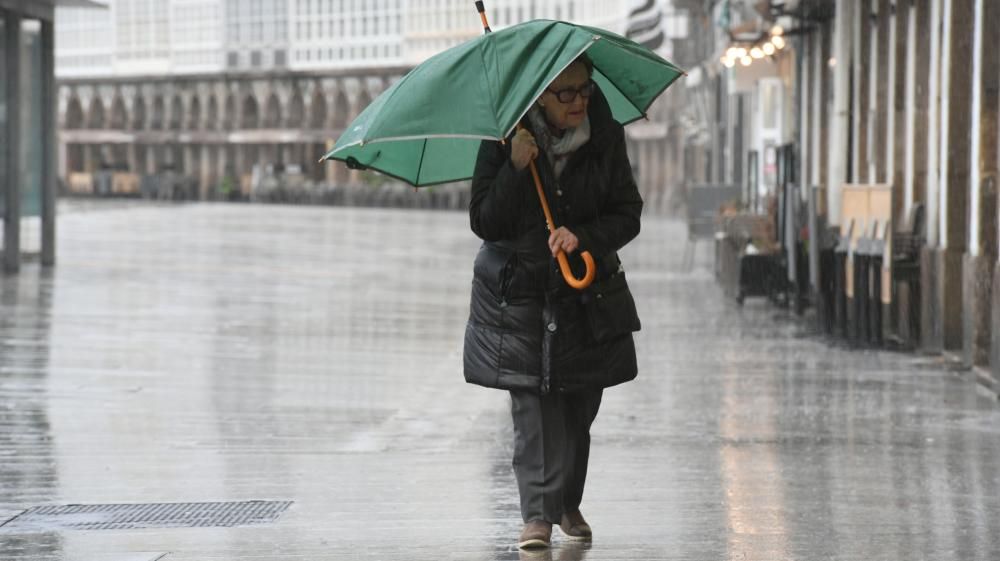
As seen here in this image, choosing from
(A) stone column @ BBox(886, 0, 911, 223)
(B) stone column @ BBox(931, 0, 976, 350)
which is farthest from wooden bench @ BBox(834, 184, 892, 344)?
(A) stone column @ BBox(886, 0, 911, 223)

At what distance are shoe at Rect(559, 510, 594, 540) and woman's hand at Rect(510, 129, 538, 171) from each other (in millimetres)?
1263

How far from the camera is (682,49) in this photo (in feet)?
172

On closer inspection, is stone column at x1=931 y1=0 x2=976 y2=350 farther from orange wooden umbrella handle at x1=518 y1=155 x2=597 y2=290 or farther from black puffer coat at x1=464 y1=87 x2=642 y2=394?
orange wooden umbrella handle at x1=518 y1=155 x2=597 y2=290

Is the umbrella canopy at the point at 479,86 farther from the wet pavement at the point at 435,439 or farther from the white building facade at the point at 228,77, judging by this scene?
the white building facade at the point at 228,77

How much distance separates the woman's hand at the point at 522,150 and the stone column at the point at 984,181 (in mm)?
6934

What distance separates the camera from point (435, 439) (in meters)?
10.2

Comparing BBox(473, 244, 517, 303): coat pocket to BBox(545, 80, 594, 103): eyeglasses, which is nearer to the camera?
BBox(545, 80, 594, 103): eyeglasses

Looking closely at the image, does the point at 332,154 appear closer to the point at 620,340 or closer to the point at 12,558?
the point at 620,340

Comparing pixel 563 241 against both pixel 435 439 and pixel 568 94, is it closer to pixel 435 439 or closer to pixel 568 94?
pixel 568 94

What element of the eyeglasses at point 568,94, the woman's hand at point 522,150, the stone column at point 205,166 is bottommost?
the stone column at point 205,166

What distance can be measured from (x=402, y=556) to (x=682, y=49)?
46.3 metres

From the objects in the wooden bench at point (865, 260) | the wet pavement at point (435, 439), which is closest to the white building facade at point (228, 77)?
the wet pavement at point (435, 439)

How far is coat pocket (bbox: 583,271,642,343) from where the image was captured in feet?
23.0

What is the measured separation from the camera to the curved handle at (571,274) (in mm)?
6867
